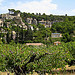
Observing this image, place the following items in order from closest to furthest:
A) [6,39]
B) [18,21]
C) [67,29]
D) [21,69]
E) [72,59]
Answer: [21,69]
[72,59]
[6,39]
[67,29]
[18,21]

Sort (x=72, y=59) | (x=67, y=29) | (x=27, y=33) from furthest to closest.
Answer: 1. (x=67, y=29)
2. (x=27, y=33)
3. (x=72, y=59)

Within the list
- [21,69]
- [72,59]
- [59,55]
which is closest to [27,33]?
[72,59]

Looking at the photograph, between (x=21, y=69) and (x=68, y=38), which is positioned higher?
(x=21, y=69)

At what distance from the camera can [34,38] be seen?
4741 centimetres

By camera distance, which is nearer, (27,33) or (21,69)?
(21,69)

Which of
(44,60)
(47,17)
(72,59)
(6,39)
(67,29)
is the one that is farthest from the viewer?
(47,17)

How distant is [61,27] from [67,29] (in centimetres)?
293

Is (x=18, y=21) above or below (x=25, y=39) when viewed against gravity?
above

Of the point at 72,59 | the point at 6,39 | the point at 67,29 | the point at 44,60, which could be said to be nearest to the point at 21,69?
the point at 44,60

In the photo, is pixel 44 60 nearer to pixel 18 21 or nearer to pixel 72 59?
pixel 72 59

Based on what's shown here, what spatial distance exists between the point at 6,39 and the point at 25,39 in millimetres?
5286

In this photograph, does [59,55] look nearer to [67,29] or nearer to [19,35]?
[19,35]

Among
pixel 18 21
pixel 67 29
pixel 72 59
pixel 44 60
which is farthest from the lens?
pixel 18 21

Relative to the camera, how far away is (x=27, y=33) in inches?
1877
